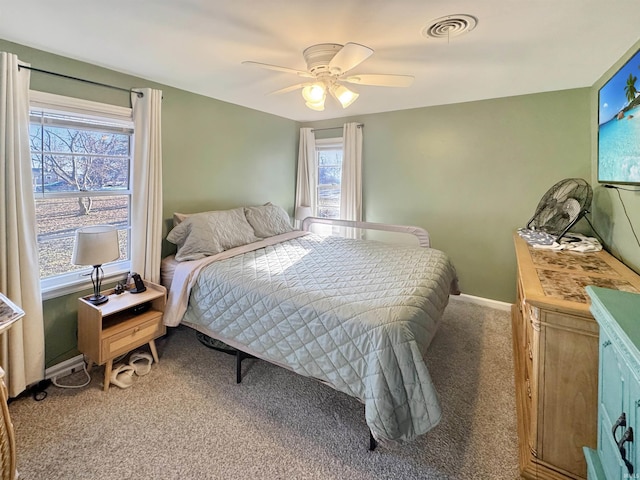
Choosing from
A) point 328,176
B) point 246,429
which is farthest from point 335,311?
point 328,176

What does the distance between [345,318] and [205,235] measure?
5.36 ft

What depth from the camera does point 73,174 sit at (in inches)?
91.6

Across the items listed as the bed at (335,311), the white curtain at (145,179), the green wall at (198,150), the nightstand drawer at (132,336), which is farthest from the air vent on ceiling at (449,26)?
the nightstand drawer at (132,336)

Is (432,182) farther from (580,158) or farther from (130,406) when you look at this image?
(130,406)

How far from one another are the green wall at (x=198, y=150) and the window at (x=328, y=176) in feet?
1.37

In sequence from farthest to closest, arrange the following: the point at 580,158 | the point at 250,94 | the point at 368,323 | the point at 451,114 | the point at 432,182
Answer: the point at 432,182 → the point at 451,114 → the point at 250,94 → the point at 580,158 → the point at 368,323

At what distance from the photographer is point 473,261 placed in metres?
3.50

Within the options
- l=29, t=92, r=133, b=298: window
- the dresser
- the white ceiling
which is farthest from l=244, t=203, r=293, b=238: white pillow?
the dresser

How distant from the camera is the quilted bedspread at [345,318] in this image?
4.83ft

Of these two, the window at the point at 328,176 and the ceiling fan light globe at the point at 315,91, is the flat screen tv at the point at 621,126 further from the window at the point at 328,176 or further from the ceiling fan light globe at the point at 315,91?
the window at the point at 328,176

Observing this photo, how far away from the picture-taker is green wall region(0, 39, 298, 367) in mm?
2191

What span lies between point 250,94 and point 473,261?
3120mm

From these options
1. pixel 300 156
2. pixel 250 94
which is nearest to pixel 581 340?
pixel 250 94

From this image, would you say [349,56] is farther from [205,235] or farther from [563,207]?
[563,207]
